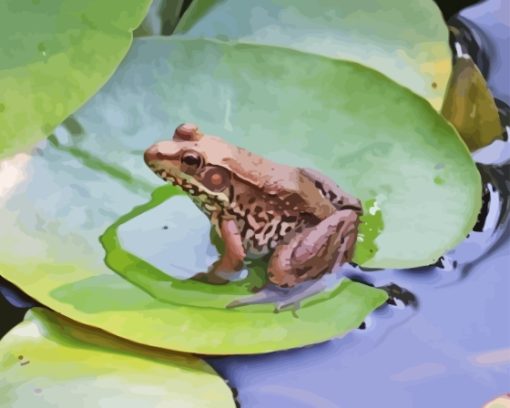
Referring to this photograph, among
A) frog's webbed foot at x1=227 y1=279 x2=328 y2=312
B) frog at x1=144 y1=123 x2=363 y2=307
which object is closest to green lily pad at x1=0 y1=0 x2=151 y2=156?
frog at x1=144 y1=123 x2=363 y2=307

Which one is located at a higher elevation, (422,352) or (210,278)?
(210,278)

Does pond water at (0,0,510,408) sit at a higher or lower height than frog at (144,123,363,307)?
lower

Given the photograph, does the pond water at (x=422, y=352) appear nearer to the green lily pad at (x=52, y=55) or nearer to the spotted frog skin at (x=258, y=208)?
the spotted frog skin at (x=258, y=208)

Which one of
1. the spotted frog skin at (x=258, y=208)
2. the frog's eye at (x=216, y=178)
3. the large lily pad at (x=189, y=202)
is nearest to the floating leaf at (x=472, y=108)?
the large lily pad at (x=189, y=202)

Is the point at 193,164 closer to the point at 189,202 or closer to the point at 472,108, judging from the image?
the point at 189,202

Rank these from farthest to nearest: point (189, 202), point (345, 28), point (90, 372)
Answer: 1. point (345, 28)
2. point (189, 202)
3. point (90, 372)

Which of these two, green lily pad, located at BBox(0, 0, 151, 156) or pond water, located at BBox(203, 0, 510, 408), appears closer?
pond water, located at BBox(203, 0, 510, 408)

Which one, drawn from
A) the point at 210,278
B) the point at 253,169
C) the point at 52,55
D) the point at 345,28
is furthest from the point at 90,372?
the point at 345,28

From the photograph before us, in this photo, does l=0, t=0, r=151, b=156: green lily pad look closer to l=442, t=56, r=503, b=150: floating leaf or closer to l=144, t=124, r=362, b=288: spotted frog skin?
l=144, t=124, r=362, b=288: spotted frog skin
